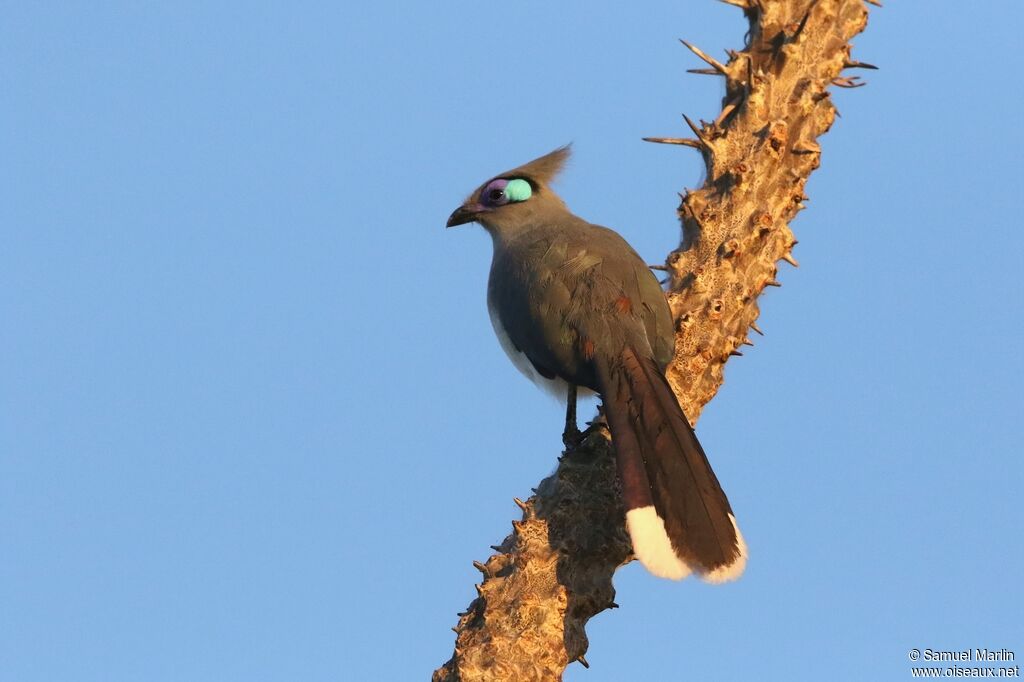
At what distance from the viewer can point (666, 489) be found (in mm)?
5570

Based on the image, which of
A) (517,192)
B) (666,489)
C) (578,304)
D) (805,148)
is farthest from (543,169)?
(666,489)

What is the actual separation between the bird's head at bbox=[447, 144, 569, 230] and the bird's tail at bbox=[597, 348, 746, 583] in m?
2.40

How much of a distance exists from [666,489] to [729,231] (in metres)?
1.30

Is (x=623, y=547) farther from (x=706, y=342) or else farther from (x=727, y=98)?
(x=727, y=98)

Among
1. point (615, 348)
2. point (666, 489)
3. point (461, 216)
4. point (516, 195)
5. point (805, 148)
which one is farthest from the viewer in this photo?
point (461, 216)

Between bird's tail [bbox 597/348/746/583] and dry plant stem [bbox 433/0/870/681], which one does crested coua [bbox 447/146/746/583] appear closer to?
bird's tail [bbox 597/348/746/583]

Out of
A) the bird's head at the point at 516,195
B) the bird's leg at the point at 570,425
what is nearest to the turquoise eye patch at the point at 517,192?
the bird's head at the point at 516,195

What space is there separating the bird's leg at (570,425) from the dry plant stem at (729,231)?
10.2 inches

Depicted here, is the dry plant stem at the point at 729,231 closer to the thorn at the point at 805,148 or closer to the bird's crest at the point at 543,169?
the thorn at the point at 805,148

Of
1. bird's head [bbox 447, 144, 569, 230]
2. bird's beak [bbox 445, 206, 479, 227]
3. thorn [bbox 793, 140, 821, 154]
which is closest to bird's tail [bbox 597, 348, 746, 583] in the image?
thorn [bbox 793, 140, 821, 154]

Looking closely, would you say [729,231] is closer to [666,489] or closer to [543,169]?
[666,489]

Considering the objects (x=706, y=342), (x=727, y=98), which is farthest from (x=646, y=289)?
(x=727, y=98)

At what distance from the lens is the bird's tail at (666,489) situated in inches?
211

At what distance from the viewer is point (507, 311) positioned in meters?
7.00
